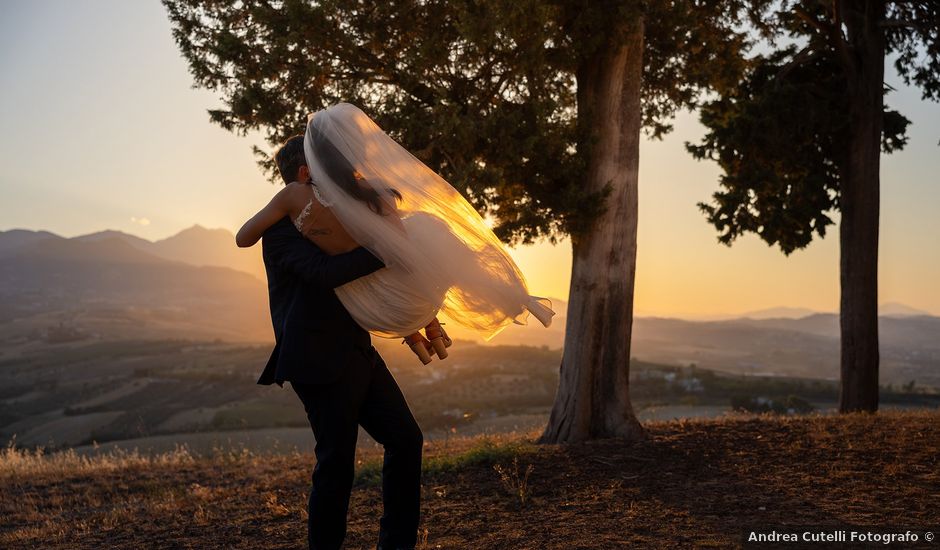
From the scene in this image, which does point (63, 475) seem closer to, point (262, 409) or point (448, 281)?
point (448, 281)

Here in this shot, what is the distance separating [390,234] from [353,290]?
334 mm

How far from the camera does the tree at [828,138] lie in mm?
12234

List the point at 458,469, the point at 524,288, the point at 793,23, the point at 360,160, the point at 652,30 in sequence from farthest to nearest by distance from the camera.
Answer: the point at 793,23 < the point at 652,30 < the point at 458,469 < the point at 524,288 < the point at 360,160

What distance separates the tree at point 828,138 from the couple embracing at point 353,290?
34.4 ft

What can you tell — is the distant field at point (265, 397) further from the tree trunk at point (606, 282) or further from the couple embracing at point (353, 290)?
the couple embracing at point (353, 290)

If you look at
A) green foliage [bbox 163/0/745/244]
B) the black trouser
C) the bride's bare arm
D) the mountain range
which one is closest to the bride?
the bride's bare arm

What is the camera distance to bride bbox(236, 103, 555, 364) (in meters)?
3.53

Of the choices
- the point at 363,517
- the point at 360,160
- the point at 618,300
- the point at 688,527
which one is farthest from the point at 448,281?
the point at 618,300

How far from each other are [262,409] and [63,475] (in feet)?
112

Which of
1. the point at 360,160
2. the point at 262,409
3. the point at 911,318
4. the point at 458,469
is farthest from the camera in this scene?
the point at 911,318

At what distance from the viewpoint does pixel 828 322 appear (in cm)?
16675

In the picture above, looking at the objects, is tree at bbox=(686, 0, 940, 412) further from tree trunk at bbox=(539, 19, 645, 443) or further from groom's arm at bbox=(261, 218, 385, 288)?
groom's arm at bbox=(261, 218, 385, 288)

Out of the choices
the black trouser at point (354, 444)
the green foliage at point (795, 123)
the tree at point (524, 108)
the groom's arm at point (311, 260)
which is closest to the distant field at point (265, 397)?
the green foliage at point (795, 123)

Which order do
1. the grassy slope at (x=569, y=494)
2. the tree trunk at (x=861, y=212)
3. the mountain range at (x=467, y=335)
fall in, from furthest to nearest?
the mountain range at (x=467, y=335) < the tree trunk at (x=861, y=212) < the grassy slope at (x=569, y=494)
